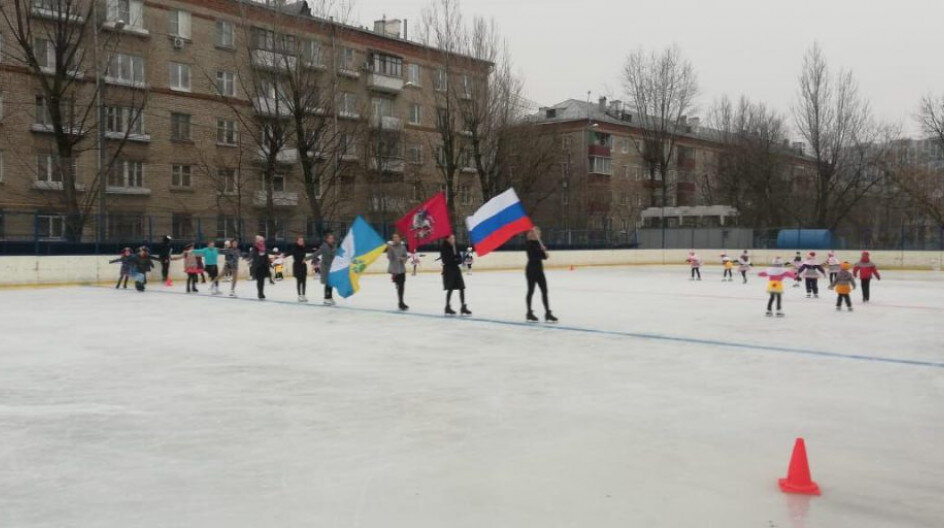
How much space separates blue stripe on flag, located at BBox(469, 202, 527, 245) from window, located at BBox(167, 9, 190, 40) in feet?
110

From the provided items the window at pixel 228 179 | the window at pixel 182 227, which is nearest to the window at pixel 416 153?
the window at pixel 228 179

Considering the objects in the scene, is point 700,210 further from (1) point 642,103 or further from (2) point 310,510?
(2) point 310,510

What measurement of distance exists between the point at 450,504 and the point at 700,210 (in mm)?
54685

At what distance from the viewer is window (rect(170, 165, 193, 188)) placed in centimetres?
4175

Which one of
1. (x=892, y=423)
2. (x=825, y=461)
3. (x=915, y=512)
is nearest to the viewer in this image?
(x=915, y=512)

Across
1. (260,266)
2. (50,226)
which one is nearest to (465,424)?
(260,266)

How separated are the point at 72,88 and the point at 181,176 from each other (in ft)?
24.9

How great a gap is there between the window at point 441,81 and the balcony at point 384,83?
4.15 m

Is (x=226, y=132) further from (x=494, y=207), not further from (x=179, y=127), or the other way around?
(x=494, y=207)

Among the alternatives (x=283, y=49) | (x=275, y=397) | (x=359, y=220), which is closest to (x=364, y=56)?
(x=283, y=49)

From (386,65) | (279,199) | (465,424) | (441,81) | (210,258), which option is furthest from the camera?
(386,65)

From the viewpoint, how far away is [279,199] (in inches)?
1789

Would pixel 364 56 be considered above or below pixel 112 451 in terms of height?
above

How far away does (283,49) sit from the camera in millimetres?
36625
